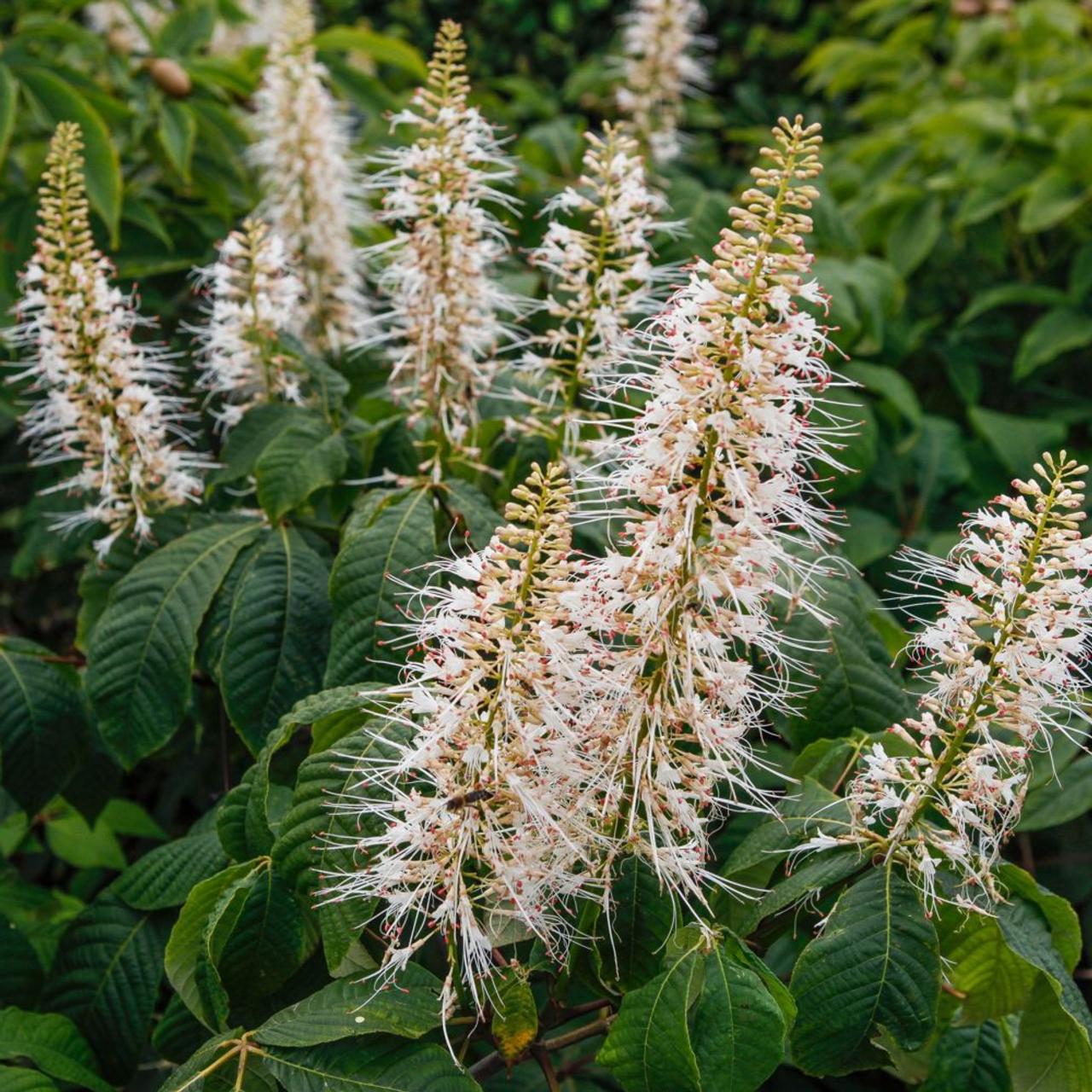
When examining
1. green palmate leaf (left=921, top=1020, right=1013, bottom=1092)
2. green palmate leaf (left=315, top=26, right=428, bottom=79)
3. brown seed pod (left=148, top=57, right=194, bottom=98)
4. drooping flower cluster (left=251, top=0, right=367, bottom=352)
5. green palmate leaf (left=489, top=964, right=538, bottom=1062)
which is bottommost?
green palmate leaf (left=921, top=1020, right=1013, bottom=1092)

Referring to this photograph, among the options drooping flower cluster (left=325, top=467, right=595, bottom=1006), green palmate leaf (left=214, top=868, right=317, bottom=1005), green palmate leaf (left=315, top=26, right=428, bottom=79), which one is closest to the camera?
drooping flower cluster (left=325, top=467, right=595, bottom=1006)

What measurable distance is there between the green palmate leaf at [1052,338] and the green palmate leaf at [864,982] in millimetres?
2531

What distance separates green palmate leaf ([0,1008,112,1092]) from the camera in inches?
71.6

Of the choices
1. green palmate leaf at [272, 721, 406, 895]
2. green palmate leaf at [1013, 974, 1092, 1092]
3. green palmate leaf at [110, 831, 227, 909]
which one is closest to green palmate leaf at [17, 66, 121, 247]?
green palmate leaf at [110, 831, 227, 909]

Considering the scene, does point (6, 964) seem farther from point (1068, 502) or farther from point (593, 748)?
point (1068, 502)

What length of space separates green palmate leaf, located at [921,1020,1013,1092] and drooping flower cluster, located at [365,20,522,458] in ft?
4.05

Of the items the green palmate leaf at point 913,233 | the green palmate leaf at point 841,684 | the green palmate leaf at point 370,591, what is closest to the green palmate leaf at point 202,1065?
the green palmate leaf at point 370,591

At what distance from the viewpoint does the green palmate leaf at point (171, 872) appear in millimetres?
1983

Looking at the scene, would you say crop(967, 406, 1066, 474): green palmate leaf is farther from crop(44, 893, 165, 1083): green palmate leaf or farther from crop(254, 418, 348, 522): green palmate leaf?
crop(44, 893, 165, 1083): green palmate leaf

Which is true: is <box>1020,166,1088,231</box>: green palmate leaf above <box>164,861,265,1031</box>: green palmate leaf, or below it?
above

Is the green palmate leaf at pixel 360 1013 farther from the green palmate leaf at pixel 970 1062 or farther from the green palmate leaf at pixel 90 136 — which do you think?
the green palmate leaf at pixel 90 136

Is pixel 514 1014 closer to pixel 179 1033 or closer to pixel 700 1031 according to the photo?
pixel 700 1031

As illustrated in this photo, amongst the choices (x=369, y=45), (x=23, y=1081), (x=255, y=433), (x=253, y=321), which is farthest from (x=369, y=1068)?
(x=369, y=45)

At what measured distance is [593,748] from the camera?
1.51m
